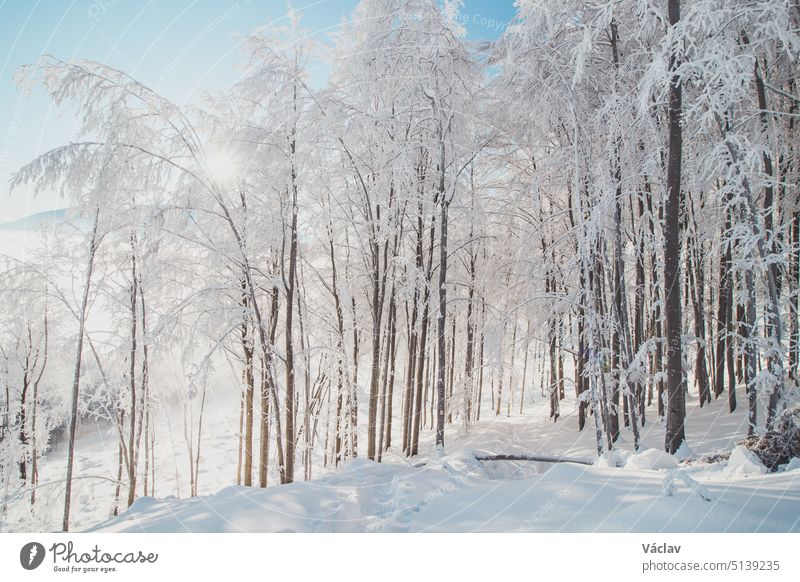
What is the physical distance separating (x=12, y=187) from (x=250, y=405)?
5.54 metres

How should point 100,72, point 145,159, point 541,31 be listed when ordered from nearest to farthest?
point 100,72, point 145,159, point 541,31

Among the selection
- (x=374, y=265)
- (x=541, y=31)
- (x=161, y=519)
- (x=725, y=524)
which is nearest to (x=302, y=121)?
(x=374, y=265)

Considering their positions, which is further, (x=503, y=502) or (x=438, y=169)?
(x=438, y=169)

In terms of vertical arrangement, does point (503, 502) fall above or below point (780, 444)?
below

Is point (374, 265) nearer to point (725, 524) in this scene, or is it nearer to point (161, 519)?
point (161, 519)

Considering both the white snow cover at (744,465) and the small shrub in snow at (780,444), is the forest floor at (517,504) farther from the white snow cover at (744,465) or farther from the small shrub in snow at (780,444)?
the small shrub in snow at (780,444)

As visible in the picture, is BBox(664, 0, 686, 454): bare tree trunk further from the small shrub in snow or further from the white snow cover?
the white snow cover

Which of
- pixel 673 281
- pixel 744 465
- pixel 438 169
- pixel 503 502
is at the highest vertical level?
pixel 438 169

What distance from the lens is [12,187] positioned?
4.17m
